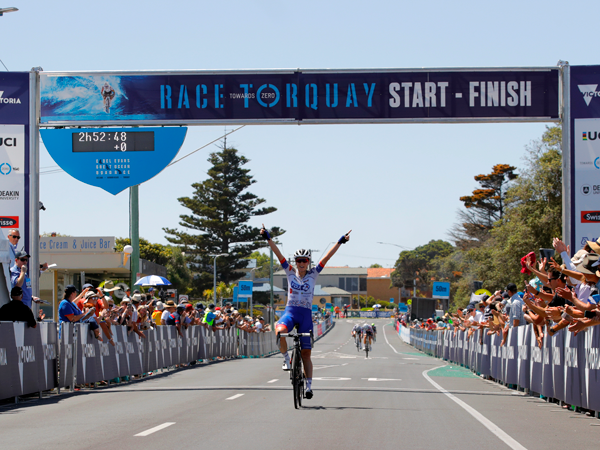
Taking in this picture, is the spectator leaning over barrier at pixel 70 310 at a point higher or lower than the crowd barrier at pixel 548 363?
higher

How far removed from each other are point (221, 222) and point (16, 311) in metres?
70.3

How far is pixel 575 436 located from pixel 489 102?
10.0m

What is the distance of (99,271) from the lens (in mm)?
51625

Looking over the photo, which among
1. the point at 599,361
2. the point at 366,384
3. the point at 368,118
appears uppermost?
the point at 368,118

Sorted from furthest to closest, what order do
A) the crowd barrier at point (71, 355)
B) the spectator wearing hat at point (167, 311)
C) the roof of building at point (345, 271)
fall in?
the roof of building at point (345, 271), the spectator wearing hat at point (167, 311), the crowd barrier at point (71, 355)

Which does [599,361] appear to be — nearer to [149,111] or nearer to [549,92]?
[549,92]

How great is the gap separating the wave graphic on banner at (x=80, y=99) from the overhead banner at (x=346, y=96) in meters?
0.45

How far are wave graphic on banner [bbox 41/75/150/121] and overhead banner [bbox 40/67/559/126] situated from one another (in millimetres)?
448

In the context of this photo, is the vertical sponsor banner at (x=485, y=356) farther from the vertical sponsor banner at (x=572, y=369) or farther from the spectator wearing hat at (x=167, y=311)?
the spectator wearing hat at (x=167, y=311)

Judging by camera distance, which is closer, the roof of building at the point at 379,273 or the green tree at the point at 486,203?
the green tree at the point at 486,203

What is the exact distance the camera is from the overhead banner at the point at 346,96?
17234 millimetres

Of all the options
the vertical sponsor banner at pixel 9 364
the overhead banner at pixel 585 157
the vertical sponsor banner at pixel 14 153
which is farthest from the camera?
the vertical sponsor banner at pixel 14 153

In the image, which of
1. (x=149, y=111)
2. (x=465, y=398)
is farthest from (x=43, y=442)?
(x=149, y=111)

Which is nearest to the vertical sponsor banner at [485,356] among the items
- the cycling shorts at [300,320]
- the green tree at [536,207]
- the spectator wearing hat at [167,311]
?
the spectator wearing hat at [167,311]
